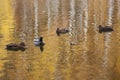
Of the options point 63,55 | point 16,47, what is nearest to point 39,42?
point 16,47

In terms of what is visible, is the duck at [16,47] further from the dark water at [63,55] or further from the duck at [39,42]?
the duck at [39,42]

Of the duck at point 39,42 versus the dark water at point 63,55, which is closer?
the dark water at point 63,55

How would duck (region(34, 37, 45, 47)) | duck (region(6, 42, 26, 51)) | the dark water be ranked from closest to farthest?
1. the dark water
2. duck (region(6, 42, 26, 51))
3. duck (region(34, 37, 45, 47))

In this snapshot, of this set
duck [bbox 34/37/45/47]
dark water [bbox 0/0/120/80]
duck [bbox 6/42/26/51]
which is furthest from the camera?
duck [bbox 34/37/45/47]

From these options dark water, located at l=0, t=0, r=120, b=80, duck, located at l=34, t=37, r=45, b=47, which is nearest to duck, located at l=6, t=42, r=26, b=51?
dark water, located at l=0, t=0, r=120, b=80

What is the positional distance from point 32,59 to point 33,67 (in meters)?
2.12

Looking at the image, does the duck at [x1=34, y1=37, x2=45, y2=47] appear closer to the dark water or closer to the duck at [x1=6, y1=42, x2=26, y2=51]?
the dark water

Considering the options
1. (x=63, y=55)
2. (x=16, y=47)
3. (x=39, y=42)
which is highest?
(x=39, y=42)

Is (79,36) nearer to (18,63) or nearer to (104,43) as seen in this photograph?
(104,43)

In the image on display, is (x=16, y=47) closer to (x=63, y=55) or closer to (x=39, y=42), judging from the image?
(x=39, y=42)

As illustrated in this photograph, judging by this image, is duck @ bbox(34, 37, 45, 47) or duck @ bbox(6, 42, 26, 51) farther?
duck @ bbox(34, 37, 45, 47)

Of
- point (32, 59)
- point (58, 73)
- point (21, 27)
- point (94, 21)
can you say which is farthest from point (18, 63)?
point (94, 21)

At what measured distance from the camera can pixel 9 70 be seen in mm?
30688

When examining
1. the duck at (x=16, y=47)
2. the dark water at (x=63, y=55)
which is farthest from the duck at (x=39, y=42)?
the duck at (x=16, y=47)
